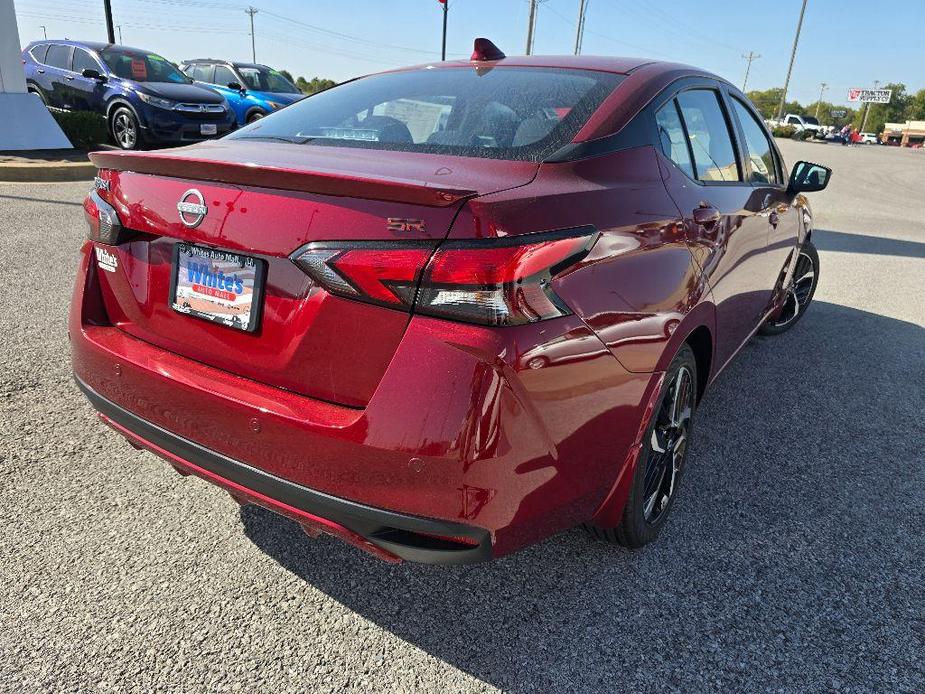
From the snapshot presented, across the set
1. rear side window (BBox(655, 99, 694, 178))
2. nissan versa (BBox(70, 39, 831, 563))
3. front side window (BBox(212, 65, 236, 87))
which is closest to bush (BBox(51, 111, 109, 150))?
front side window (BBox(212, 65, 236, 87))

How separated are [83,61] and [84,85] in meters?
0.58

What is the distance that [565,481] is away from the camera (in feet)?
5.98

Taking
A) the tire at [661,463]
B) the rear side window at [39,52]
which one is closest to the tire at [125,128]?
the rear side window at [39,52]

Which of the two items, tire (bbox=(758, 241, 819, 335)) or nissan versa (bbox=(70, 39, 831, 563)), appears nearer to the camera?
nissan versa (bbox=(70, 39, 831, 563))

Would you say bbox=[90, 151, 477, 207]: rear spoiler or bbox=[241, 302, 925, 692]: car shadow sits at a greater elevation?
bbox=[90, 151, 477, 207]: rear spoiler

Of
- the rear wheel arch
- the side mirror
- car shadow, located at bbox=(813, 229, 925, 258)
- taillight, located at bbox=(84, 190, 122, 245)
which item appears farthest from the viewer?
car shadow, located at bbox=(813, 229, 925, 258)

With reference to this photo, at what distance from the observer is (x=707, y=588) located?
229cm

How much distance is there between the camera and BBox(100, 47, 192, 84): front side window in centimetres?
1215

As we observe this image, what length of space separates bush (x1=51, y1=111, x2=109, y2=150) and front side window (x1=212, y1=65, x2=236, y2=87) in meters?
4.45

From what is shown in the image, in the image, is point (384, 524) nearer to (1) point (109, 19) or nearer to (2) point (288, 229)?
(2) point (288, 229)

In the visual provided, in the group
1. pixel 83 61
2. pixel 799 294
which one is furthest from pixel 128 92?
pixel 799 294

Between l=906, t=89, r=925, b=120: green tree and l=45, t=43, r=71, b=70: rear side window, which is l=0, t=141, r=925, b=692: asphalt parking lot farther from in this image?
l=906, t=89, r=925, b=120: green tree

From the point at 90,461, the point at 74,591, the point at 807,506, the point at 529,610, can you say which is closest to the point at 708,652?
the point at 529,610

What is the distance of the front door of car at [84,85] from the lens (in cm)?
1197
